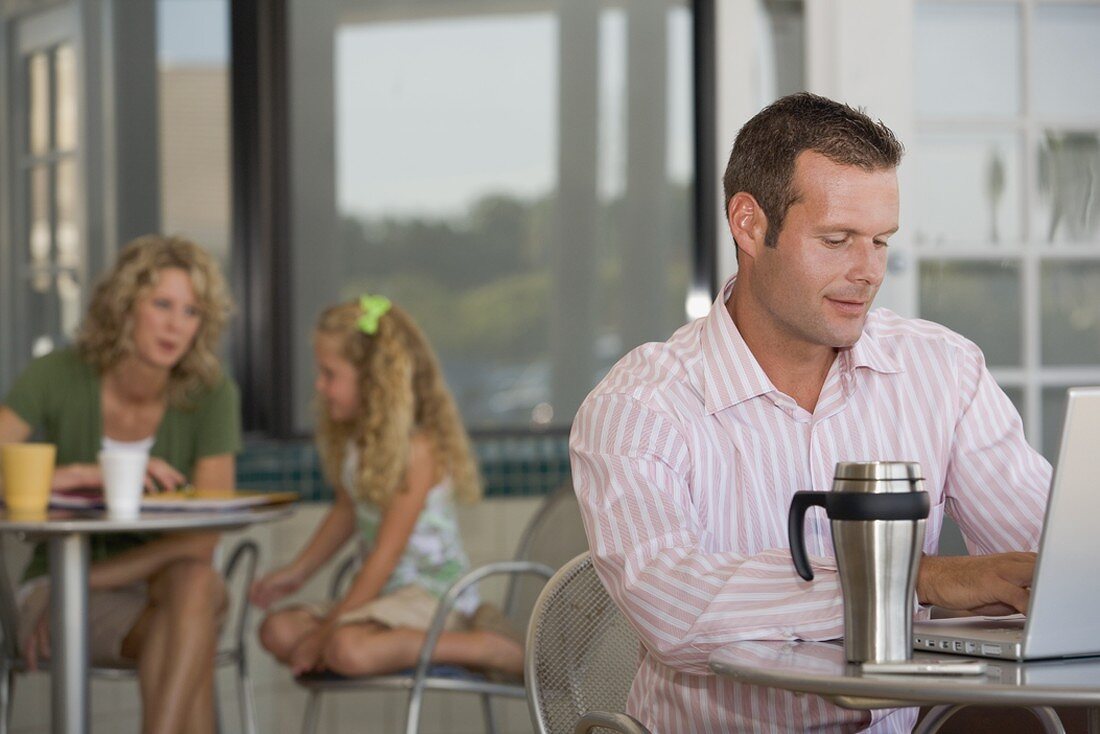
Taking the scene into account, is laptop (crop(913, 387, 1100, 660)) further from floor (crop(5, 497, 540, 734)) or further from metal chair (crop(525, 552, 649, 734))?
floor (crop(5, 497, 540, 734))

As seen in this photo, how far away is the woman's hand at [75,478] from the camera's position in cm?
290

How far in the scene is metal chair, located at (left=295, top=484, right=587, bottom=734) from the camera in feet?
9.21

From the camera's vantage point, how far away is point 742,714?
5.25 ft

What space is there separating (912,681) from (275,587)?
2413 millimetres

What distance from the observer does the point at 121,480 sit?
272 centimetres

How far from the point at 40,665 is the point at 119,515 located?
548 millimetres

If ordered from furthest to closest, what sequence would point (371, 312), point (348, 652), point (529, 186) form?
point (529, 186)
point (371, 312)
point (348, 652)

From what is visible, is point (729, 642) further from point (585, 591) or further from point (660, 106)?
point (660, 106)

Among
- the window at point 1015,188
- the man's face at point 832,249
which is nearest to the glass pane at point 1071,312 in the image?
the window at point 1015,188

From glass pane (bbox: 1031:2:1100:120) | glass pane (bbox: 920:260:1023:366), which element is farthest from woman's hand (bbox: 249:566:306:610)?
glass pane (bbox: 1031:2:1100:120)

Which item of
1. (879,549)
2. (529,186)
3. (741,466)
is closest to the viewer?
(879,549)

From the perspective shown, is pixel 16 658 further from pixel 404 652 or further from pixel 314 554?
pixel 404 652

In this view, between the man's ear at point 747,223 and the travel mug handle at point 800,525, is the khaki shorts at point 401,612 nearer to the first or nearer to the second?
the man's ear at point 747,223

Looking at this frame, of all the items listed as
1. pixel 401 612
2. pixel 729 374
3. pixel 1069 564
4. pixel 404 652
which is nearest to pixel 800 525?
pixel 1069 564
